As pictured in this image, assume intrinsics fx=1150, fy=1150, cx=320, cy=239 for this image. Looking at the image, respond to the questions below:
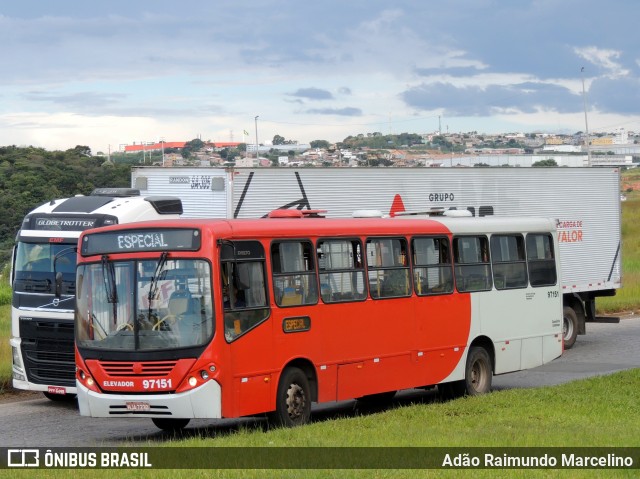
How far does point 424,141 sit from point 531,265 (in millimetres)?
Result: 30588

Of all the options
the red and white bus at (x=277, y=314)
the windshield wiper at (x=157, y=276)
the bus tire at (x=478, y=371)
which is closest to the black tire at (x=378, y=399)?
the red and white bus at (x=277, y=314)

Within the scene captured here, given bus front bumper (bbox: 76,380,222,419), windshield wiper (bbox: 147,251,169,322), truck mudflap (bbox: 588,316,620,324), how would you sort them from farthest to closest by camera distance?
truck mudflap (bbox: 588,316,620,324)
windshield wiper (bbox: 147,251,169,322)
bus front bumper (bbox: 76,380,222,419)

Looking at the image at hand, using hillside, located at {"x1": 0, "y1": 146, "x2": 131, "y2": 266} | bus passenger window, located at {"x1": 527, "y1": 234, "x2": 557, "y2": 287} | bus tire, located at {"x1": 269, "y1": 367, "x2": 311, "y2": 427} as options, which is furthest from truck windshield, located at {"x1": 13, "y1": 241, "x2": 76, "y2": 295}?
hillside, located at {"x1": 0, "y1": 146, "x2": 131, "y2": 266}

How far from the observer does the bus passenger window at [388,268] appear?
15695 mm

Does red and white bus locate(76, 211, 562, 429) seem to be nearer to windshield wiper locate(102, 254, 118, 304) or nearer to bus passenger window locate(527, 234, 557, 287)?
windshield wiper locate(102, 254, 118, 304)

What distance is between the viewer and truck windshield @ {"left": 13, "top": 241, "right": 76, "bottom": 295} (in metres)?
17.0

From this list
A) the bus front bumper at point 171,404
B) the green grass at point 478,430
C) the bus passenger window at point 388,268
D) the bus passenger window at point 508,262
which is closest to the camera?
the green grass at point 478,430

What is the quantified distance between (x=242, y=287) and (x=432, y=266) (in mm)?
4335

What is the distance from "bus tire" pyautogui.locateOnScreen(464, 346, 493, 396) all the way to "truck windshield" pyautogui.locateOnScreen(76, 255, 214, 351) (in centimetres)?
589

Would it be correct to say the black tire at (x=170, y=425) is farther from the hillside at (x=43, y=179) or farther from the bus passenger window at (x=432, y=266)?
the hillside at (x=43, y=179)

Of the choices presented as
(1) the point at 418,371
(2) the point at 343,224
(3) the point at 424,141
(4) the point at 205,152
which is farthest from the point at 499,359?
(3) the point at 424,141

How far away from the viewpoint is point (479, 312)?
17688 millimetres

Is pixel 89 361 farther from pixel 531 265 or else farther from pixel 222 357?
pixel 531 265

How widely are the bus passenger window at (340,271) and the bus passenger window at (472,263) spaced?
241 centimetres
